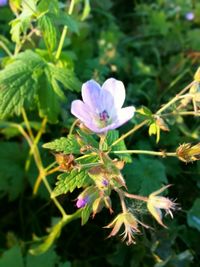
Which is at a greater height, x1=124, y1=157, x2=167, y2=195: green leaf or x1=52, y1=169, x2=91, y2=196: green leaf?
x1=52, y1=169, x2=91, y2=196: green leaf

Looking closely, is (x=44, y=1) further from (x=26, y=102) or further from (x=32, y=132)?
(x=32, y=132)

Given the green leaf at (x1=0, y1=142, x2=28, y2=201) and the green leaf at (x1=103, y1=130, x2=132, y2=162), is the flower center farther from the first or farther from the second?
the green leaf at (x1=0, y1=142, x2=28, y2=201)

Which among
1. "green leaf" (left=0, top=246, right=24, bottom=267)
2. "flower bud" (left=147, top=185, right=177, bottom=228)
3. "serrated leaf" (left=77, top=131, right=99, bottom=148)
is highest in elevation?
"serrated leaf" (left=77, top=131, right=99, bottom=148)

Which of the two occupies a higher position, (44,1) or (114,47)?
(44,1)

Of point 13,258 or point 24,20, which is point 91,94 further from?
point 13,258

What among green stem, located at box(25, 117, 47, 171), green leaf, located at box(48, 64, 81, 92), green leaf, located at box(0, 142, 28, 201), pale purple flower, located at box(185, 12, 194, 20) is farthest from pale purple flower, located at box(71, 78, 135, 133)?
pale purple flower, located at box(185, 12, 194, 20)

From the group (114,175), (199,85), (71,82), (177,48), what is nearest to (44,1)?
(71,82)
